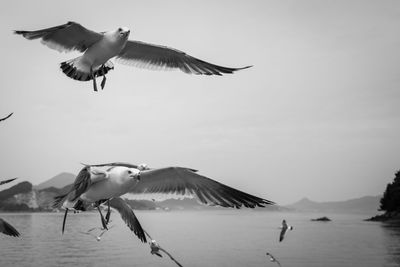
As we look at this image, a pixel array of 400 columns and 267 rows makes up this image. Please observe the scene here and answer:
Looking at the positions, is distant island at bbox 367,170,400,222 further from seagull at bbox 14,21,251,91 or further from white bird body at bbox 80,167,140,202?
white bird body at bbox 80,167,140,202

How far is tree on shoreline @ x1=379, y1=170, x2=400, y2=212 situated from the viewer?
8169 cm

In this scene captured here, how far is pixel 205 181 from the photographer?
630 centimetres

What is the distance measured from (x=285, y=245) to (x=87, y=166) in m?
84.6

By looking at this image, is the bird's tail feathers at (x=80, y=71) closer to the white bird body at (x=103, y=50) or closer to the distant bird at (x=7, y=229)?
the white bird body at (x=103, y=50)

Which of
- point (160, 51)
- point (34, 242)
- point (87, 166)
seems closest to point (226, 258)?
point (34, 242)

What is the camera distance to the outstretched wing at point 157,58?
30.5ft

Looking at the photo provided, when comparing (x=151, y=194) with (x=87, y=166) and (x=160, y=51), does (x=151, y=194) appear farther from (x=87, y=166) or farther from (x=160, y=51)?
(x=160, y=51)

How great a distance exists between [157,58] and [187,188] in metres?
3.86

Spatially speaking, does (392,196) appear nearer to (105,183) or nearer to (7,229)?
(7,229)

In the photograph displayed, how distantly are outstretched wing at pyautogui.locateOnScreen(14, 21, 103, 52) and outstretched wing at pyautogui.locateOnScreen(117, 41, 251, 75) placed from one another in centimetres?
147

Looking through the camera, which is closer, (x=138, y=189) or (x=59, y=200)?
(x=59, y=200)

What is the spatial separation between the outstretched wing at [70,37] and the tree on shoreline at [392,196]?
265ft

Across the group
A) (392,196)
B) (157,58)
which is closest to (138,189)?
(157,58)

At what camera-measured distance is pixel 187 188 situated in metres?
6.52
